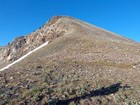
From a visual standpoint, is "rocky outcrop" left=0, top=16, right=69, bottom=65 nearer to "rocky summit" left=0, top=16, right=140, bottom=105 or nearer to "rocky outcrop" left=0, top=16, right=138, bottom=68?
"rocky outcrop" left=0, top=16, right=138, bottom=68

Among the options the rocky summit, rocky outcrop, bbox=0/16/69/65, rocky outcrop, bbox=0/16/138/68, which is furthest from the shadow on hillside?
rocky outcrop, bbox=0/16/69/65

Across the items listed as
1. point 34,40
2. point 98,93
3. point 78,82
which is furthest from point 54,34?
point 98,93

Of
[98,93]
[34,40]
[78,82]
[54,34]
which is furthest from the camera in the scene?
[34,40]

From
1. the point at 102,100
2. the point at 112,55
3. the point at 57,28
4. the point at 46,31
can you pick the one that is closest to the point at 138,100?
the point at 102,100

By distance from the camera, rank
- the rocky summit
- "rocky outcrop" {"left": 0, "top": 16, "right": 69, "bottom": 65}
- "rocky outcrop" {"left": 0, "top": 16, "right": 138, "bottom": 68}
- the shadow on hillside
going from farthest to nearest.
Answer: "rocky outcrop" {"left": 0, "top": 16, "right": 69, "bottom": 65}, "rocky outcrop" {"left": 0, "top": 16, "right": 138, "bottom": 68}, the rocky summit, the shadow on hillside

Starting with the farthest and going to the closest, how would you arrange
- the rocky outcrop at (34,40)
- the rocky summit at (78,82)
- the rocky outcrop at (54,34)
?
the rocky outcrop at (34,40), the rocky outcrop at (54,34), the rocky summit at (78,82)

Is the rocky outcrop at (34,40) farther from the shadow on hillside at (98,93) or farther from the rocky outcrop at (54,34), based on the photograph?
the shadow on hillside at (98,93)

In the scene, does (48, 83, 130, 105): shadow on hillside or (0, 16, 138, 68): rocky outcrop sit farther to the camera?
(0, 16, 138, 68): rocky outcrop

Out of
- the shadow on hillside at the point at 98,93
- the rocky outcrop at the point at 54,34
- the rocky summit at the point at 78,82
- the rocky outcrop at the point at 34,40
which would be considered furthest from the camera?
the rocky outcrop at the point at 34,40

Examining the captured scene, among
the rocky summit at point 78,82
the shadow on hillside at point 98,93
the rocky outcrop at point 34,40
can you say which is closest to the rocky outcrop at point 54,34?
the rocky outcrop at point 34,40

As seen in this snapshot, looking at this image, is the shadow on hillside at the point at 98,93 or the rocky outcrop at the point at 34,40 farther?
the rocky outcrop at the point at 34,40

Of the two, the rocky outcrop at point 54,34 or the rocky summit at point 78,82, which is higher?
the rocky outcrop at point 54,34

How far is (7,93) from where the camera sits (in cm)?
1767

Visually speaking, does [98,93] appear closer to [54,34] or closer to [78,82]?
[78,82]
